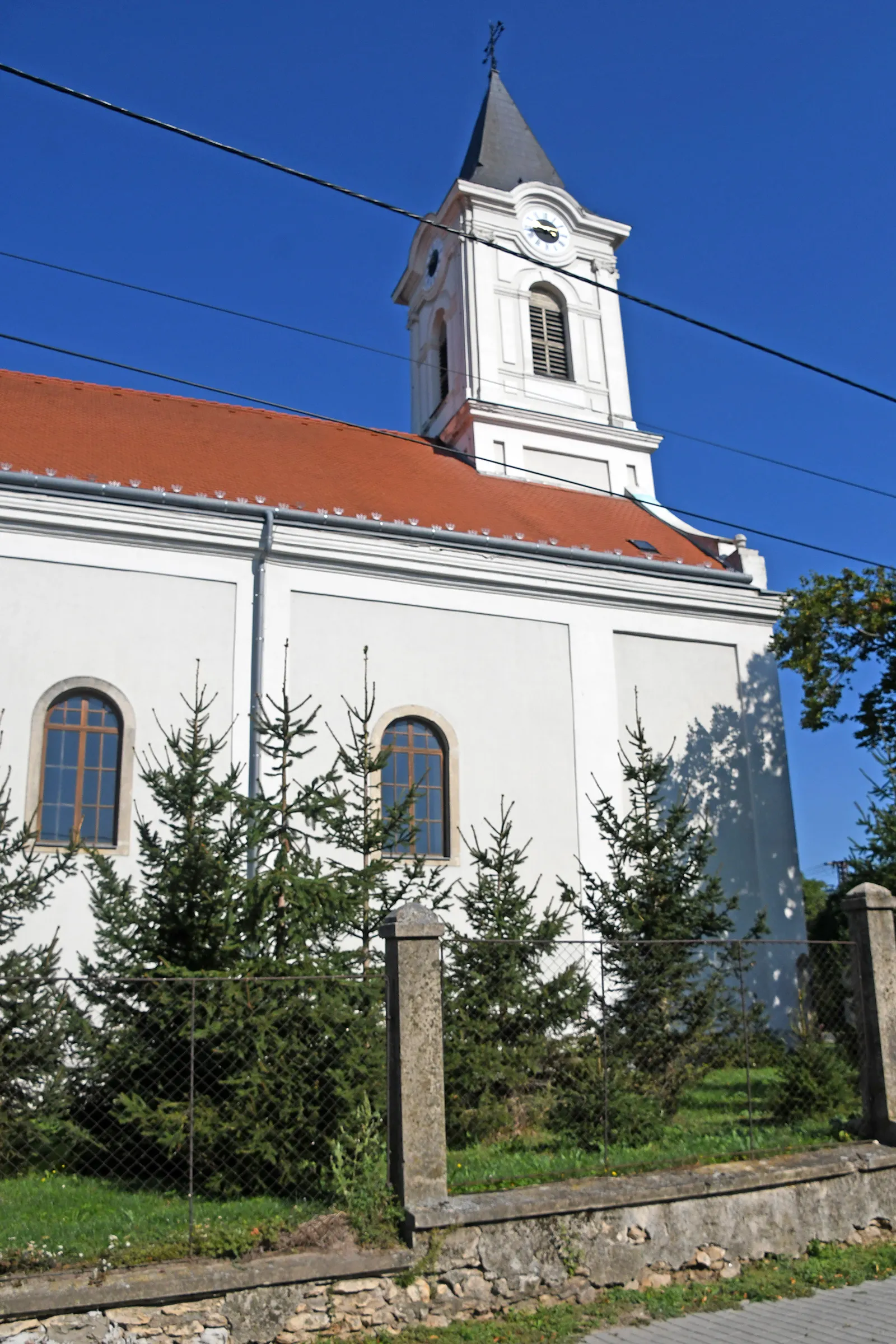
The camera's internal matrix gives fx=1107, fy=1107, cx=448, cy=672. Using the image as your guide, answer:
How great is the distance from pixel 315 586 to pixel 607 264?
13623 millimetres

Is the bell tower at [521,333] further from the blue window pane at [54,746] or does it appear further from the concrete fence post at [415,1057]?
the concrete fence post at [415,1057]

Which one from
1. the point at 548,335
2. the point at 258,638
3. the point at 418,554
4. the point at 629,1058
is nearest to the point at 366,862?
the point at 629,1058

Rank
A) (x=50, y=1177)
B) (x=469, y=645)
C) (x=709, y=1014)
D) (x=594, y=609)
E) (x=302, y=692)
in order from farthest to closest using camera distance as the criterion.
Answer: (x=594, y=609) < (x=469, y=645) < (x=302, y=692) < (x=709, y=1014) < (x=50, y=1177)

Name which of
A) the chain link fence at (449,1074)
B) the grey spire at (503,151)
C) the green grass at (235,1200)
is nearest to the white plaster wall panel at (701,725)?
the chain link fence at (449,1074)

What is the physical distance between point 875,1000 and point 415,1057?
4095mm

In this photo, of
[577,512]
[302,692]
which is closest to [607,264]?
[577,512]

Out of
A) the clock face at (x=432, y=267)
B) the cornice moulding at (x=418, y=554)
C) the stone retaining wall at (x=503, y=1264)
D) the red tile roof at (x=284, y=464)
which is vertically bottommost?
the stone retaining wall at (x=503, y=1264)

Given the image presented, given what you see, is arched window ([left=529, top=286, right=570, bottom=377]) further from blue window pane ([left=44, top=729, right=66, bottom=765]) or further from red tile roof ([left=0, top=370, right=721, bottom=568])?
blue window pane ([left=44, top=729, right=66, bottom=765])

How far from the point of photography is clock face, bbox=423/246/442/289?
971 inches

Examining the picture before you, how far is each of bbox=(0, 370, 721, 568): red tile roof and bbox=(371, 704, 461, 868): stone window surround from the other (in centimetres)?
285

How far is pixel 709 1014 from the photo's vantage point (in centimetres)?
1033

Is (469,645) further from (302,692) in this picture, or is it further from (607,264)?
(607,264)

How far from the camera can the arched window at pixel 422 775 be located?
14.7 m

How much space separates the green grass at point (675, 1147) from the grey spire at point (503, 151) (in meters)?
20.0
